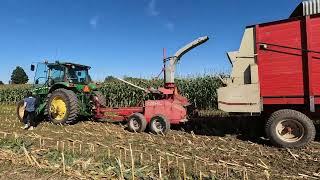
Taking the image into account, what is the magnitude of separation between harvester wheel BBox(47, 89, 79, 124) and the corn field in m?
7.15

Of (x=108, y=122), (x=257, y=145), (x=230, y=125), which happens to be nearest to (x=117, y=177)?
(x=257, y=145)

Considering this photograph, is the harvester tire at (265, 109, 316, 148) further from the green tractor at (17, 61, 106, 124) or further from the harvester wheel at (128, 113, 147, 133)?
the green tractor at (17, 61, 106, 124)

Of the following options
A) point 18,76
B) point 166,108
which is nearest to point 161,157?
point 166,108

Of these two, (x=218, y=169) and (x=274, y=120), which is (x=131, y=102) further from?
(x=218, y=169)

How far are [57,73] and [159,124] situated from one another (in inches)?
199

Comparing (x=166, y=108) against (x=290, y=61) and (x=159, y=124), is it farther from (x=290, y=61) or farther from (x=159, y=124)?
(x=290, y=61)

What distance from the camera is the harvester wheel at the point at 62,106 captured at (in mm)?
12418

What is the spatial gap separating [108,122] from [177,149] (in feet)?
18.9

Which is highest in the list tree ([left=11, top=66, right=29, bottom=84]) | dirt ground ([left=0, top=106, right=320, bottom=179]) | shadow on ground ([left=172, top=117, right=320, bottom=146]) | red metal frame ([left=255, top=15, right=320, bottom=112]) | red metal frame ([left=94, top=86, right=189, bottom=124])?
tree ([left=11, top=66, right=29, bottom=84])

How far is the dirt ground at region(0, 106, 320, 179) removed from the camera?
5.63 metres

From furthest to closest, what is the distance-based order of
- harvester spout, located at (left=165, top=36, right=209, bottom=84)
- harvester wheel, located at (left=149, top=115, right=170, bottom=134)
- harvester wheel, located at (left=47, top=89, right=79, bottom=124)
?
harvester wheel, located at (left=47, top=89, right=79, bottom=124) < harvester spout, located at (left=165, top=36, right=209, bottom=84) < harvester wheel, located at (left=149, top=115, right=170, bottom=134)

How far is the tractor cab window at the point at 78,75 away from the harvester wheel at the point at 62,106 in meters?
0.82

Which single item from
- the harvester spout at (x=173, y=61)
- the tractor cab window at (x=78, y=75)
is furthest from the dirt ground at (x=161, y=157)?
the tractor cab window at (x=78, y=75)

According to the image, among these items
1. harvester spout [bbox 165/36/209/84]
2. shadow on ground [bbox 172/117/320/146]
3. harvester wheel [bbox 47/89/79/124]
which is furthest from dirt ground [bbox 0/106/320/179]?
harvester wheel [bbox 47/89/79/124]
